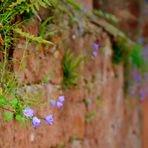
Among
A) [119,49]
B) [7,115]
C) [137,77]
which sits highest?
[119,49]

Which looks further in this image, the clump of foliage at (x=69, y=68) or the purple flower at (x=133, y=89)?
the purple flower at (x=133, y=89)

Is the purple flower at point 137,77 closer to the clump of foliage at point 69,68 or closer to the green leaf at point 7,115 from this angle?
the clump of foliage at point 69,68

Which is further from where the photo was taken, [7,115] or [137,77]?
[137,77]

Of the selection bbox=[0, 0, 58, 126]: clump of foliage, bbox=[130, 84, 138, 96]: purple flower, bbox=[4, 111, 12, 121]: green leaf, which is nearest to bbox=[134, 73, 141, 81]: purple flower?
bbox=[130, 84, 138, 96]: purple flower

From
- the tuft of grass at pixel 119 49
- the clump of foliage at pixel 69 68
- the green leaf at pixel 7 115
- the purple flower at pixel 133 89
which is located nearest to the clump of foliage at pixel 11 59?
the green leaf at pixel 7 115

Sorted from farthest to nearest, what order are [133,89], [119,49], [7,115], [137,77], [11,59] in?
[137,77]
[133,89]
[119,49]
[11,59]
[7,115]

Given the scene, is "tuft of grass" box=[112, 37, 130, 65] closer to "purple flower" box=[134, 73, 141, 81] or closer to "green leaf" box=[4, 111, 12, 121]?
"purple flower" box=[134, 73, 141, 81]

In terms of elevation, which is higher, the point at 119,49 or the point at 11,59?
the point at 119,49

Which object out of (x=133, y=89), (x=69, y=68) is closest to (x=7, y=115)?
(x=69, y=68)

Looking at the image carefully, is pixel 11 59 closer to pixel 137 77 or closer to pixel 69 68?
pixel 69 68
